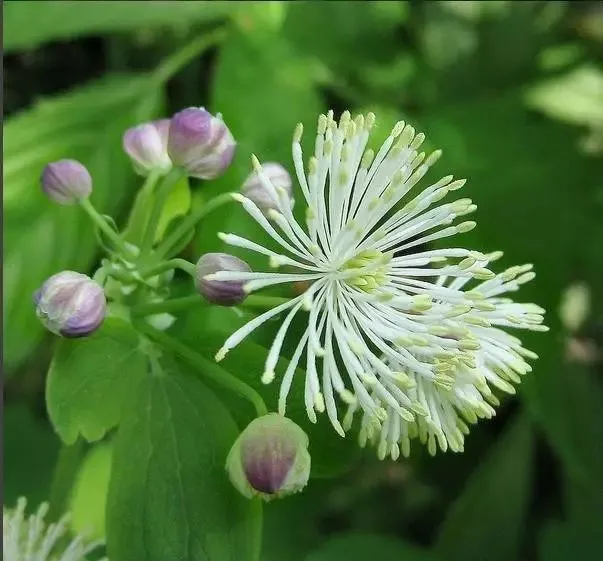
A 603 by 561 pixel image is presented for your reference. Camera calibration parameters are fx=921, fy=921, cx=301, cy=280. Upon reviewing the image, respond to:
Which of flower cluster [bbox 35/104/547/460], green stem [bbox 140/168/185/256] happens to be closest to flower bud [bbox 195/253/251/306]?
flower cluster [bbox 35/104/547/460]

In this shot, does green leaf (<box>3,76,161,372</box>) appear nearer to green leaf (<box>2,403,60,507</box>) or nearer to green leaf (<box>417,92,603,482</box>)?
green leaf (<box>2,403,60,507</box>)

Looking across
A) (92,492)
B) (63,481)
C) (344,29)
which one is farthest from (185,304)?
(344,29)

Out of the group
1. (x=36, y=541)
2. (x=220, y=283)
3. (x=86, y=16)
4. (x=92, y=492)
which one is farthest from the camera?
(x=86, y=16)

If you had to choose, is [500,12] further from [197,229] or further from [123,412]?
[123,412]

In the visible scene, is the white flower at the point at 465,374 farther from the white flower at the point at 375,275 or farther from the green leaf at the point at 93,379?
the green leaf at the point at 93,379

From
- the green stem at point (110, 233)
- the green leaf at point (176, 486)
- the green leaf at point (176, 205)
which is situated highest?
the green leaf at point (176, 205)

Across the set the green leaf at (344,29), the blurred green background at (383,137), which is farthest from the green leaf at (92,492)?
the green leaf at (344,29)

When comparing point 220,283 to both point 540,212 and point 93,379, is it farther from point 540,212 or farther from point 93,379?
point 540,212


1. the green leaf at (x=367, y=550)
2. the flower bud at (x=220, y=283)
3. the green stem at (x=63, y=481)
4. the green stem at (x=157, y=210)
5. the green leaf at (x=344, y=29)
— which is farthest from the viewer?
the green leaf at (x=344, y=29)
